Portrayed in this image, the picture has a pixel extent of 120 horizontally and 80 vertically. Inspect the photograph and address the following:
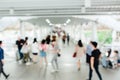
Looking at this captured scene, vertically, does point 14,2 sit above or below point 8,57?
above

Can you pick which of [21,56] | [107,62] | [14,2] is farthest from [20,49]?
[14,2]

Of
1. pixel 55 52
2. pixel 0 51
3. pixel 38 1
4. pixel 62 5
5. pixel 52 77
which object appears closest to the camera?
pixel 38 1

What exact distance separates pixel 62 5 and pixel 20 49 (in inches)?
278

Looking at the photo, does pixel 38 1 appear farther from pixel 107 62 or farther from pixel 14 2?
pixel 107 62

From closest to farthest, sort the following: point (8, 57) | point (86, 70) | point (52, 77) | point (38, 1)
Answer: point (38, 1), point (52, 77), point (86, 70), point (8, 57)

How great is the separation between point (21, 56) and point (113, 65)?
5.57 meters

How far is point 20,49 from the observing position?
1559 centimetres

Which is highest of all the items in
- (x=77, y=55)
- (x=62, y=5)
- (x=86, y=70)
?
(x=62, y=5)

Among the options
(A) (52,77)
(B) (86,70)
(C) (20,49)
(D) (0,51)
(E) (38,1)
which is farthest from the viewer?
(C) (20,49)

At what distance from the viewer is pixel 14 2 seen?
8969 mm

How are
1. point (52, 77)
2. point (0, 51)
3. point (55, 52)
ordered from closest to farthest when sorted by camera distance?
point (0, 51) → point (52, 77) → point (55, 52)

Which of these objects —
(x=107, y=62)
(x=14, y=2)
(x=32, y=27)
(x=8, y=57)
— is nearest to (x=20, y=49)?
(x=8, y=57)

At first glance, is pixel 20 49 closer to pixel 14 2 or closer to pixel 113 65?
pixel 113 65

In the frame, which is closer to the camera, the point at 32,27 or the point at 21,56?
the point at 21,56
